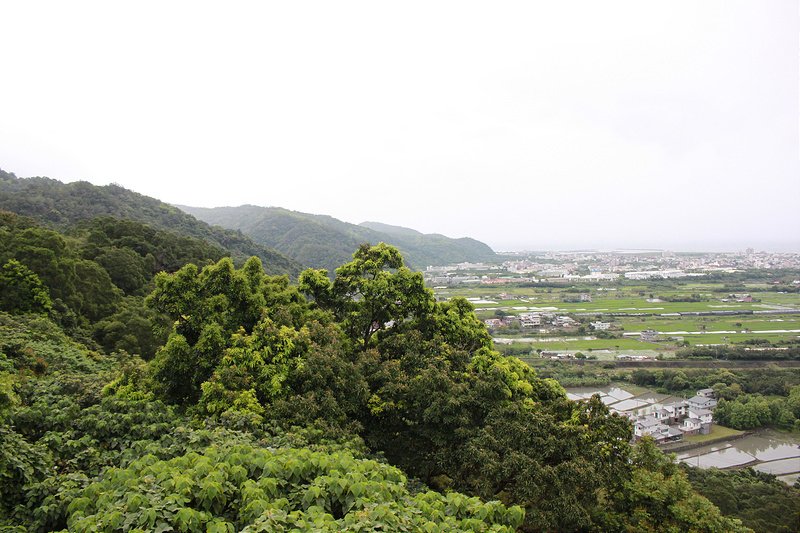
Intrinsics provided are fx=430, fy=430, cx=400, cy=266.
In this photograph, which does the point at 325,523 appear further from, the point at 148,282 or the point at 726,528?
the point at 148,282

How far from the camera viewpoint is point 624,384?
3525 centimetres

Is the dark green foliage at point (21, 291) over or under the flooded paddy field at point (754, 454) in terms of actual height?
over

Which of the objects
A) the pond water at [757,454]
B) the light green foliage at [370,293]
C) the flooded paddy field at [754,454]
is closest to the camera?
the light green foliage at [370,293]

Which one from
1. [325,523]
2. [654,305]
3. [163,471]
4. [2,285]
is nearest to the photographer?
[325,523]

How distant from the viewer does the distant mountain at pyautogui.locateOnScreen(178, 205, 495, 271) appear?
6894cm

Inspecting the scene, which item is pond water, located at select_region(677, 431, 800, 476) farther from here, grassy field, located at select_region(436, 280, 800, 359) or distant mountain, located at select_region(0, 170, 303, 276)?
distant mountain, located at select_region(0, 170, 303, 276)

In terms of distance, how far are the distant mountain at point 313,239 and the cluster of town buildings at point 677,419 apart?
22392 millimetres

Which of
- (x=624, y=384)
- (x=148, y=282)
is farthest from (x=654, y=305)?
(x=148, y=282)

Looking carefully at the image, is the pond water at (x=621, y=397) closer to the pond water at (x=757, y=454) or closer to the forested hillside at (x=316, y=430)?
A: the pond water at (x=757, y=454)

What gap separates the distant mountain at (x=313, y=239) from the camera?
6894 cm

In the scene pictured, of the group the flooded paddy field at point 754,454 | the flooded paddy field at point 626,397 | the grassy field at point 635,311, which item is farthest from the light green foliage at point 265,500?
the grassy field at point 635,311

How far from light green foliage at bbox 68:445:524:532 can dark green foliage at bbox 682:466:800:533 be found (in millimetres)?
14066

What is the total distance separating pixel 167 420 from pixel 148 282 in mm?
19363

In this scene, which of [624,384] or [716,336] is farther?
[716,336]
